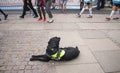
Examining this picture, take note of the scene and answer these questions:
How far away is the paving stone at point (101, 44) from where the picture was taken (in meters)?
6.20

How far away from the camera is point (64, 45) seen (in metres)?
6.50

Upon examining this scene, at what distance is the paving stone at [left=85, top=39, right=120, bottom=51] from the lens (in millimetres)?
6199

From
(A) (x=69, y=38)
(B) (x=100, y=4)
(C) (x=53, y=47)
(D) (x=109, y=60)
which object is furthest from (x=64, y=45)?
(B) (x=100, y=4)

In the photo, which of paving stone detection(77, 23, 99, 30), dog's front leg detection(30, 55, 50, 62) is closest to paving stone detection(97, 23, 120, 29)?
paving stone detection(77, 23, 99, 30)

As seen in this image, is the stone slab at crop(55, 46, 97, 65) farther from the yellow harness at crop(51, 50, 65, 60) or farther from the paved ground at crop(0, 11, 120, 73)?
the yellow harness at crop(51, 50, 65, 60)

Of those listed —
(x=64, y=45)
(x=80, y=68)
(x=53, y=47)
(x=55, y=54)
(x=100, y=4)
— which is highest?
(x=100, y=4)

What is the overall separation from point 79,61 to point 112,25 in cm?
476

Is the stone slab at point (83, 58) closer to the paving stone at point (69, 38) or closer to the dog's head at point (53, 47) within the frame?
the dog's head at point (53, 47)

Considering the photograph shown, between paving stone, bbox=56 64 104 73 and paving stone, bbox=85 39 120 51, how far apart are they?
4.01 feet

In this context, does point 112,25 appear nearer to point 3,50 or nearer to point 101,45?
point 101,45

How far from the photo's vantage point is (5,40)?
23.1 ft

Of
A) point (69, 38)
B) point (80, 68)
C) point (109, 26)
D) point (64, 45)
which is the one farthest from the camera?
point (109, 26)

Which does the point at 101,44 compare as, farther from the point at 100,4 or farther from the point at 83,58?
the point at 100,4

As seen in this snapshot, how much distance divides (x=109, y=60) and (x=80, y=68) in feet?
2.97
